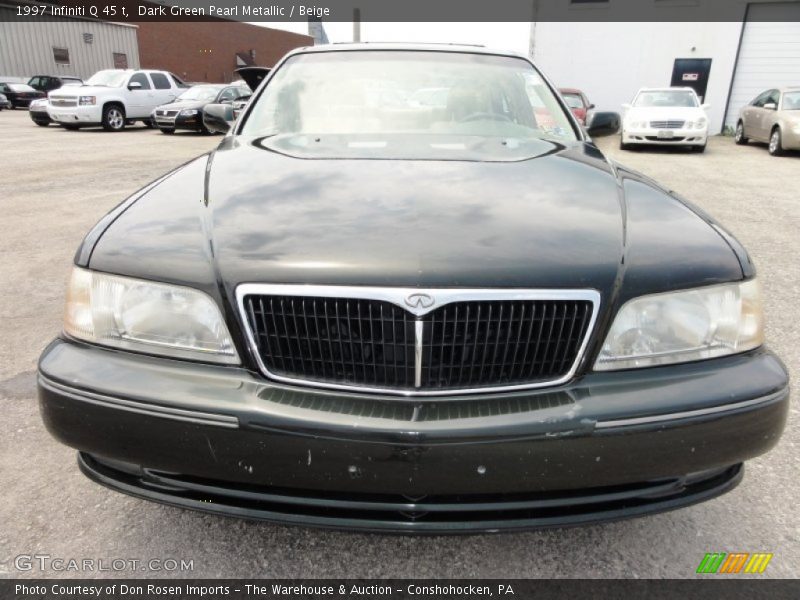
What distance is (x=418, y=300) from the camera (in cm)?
137

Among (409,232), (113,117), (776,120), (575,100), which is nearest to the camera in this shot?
(409,232)

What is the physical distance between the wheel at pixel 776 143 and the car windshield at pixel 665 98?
5.98 ft

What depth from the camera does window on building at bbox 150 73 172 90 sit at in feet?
62.0

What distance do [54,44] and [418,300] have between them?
38.3 m

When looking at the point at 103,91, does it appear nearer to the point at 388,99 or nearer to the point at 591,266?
the point at 388,99

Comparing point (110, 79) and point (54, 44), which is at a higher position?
point (54, 44)

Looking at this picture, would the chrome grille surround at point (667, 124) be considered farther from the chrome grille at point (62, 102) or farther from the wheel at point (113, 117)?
the chrome grille at point (62, 102)

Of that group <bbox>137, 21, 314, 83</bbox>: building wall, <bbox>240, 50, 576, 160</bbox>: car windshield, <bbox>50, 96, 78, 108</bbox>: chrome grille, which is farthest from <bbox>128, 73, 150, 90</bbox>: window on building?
<bbox>137, 21, 314, 83</bbox>: building wall

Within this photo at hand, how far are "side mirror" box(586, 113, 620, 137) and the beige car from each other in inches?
456

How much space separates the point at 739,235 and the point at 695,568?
4.90 metres

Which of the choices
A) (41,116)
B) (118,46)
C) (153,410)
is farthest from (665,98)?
(118,46)

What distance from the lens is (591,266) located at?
1.47 meters

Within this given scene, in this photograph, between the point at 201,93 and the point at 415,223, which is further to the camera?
the point at 201,93

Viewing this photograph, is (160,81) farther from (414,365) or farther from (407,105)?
(414,365)
